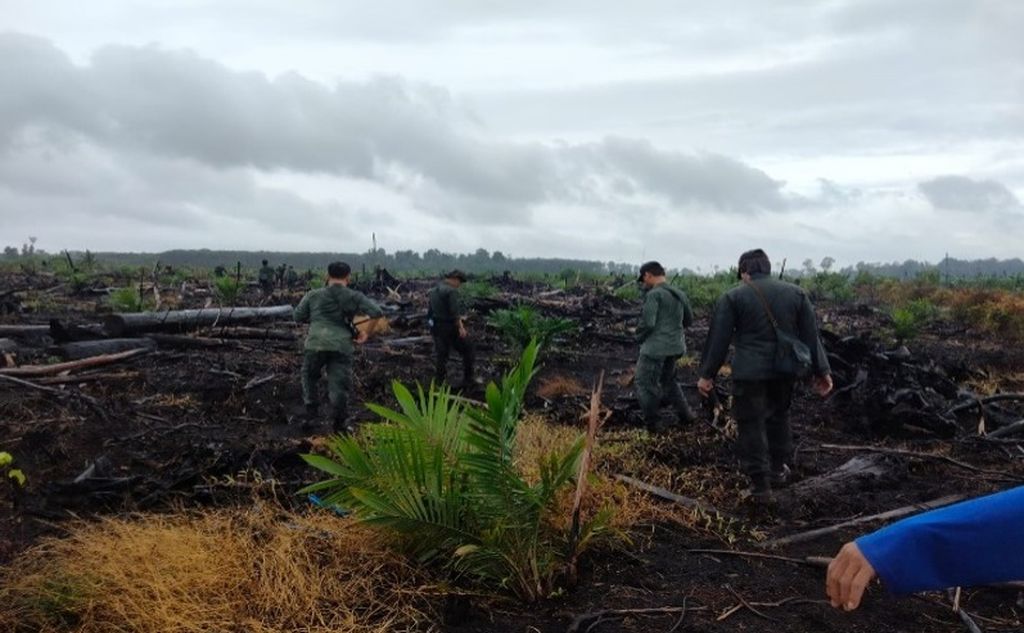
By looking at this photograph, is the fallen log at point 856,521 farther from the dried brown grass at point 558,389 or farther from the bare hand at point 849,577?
the dried brown grass at point 558,389

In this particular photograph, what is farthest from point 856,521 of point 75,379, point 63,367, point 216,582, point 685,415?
point 63,367

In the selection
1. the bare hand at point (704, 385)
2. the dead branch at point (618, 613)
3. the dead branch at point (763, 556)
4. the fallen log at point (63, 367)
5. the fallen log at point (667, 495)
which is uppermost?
the bare hand at point (704, 385)

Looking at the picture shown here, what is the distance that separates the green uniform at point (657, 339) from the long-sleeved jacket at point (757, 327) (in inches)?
78.6

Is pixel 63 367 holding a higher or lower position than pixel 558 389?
higher

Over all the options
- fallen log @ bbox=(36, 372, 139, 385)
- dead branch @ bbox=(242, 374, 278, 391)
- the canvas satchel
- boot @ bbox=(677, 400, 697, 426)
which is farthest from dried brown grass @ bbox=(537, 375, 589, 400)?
fallen log @ bbox=(36, 372, 139, 385)

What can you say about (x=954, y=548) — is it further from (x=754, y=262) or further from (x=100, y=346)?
(x=100, y=346)

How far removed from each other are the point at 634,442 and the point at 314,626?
4386 mm

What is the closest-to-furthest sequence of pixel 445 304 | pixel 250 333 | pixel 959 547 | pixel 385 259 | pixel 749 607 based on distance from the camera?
pixel 959 547
pixel 749 607
pixel 445 304
pixel 250 333
pixel 385 259

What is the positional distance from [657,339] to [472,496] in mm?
4548

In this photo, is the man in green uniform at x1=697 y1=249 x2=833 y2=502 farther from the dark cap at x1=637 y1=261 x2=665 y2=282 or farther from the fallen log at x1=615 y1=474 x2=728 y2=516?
the dark cap at x1=637 y1=261 x2=665 y2=282

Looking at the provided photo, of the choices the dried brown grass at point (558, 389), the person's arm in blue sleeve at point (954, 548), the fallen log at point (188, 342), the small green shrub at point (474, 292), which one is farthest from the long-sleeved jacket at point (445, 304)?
the person's arm in blue sleeve at point (954, 548)

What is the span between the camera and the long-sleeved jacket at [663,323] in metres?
8.40

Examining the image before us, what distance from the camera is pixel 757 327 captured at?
20.5 feet

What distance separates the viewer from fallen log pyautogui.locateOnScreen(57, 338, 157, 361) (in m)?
11.7
